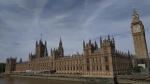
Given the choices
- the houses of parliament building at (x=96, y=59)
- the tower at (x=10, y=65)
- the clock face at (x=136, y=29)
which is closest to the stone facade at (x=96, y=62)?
the houses of parliament building at (x=96, y=59)

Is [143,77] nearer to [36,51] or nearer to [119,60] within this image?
[119,60]

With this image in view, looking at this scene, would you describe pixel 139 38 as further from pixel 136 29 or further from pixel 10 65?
pixel 10 65

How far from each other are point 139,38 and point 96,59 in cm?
6798

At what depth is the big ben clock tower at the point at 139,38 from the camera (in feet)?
413

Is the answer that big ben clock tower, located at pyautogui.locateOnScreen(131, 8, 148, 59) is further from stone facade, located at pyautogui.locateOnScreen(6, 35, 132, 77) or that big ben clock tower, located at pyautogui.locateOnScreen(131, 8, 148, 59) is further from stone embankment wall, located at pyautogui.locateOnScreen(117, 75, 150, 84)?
stone embankment wall, located at pyautogui.locateOnScreen(117, 75, 150, 84)

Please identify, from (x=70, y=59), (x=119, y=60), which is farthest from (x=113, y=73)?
(x=70, y=59)

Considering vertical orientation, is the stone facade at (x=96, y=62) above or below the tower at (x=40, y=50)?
below

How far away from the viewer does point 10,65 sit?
19125 cm

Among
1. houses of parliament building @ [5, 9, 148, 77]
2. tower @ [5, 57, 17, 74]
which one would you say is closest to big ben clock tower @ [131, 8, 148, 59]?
houses of parliament building @ [5, 9, 148, 77]

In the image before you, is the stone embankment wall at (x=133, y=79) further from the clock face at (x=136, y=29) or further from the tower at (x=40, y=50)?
the tower at (x=40, y=50)

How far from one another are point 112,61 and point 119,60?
11.2 m

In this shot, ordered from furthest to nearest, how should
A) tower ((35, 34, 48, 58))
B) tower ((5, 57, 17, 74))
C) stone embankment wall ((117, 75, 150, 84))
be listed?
tower ((5, 57, 17, 74)) < tower ((35, 34, 48, 58)) < stone embankment wall ((117, 75, 150, 84))

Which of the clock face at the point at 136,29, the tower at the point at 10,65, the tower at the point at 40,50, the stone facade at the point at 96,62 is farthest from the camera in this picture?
the tower at the point at 10,65

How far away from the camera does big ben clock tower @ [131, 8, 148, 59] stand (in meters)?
126
